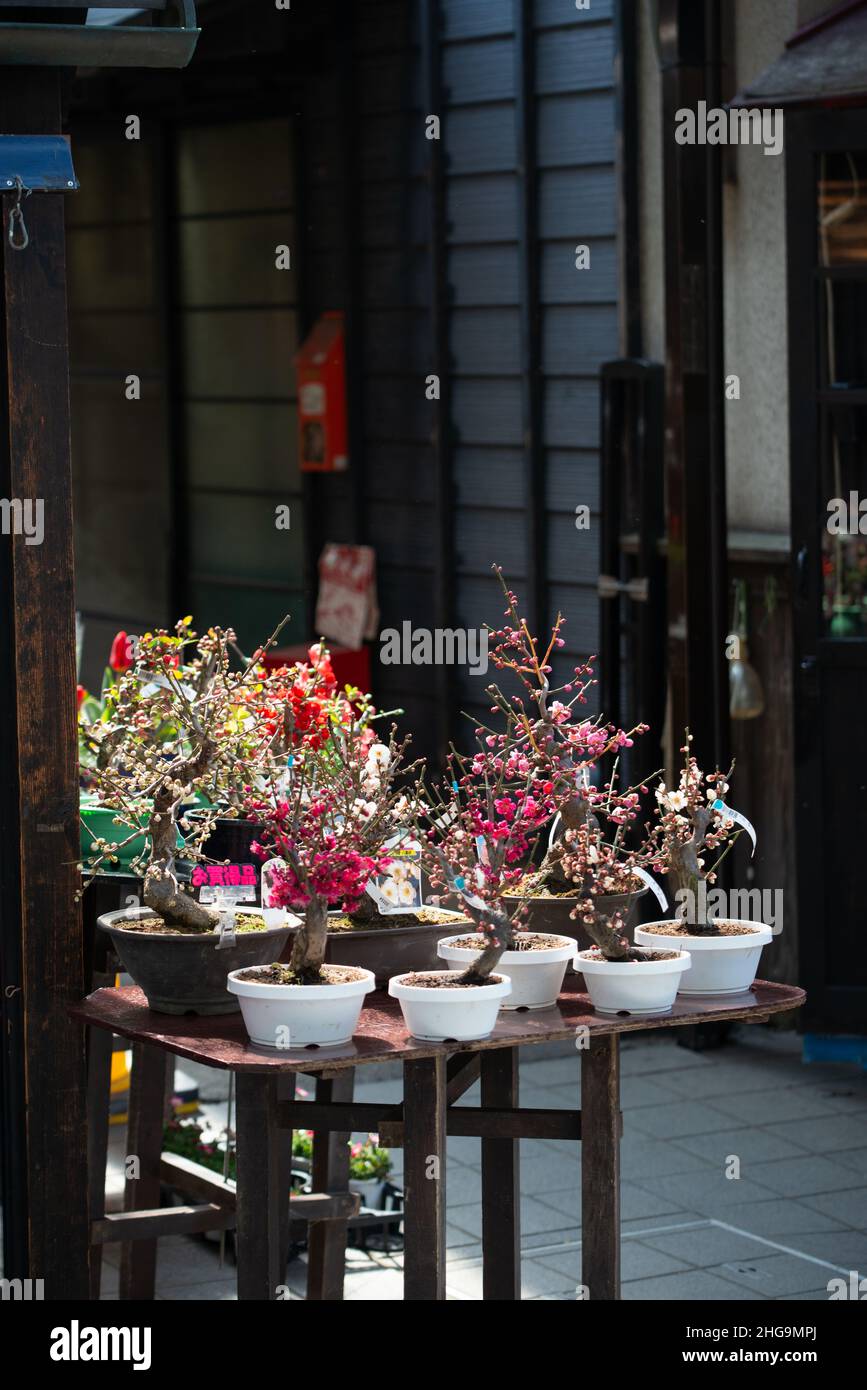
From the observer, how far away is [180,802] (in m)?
3.81

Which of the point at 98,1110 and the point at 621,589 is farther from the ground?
the point at 621,589

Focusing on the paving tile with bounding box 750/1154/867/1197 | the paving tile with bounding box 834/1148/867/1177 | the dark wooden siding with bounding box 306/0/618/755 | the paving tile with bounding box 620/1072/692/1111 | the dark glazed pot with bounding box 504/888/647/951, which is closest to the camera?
the dark glazed pot with bounding box 504/888/647/951

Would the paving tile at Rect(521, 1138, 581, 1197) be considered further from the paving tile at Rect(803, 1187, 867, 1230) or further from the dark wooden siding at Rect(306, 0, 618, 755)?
the dark wooden siding at Rect(306, 0, 618, 755)

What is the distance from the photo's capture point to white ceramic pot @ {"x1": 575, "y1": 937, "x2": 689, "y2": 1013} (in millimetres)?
3549

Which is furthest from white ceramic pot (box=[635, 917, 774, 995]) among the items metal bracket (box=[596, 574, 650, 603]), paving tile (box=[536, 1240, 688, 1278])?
metal bracket (box=[596, 574, 650, 603])

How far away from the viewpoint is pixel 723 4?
270 inches

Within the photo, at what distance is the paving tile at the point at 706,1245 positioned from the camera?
5172 millimetres

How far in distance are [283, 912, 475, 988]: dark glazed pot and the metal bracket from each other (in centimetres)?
328

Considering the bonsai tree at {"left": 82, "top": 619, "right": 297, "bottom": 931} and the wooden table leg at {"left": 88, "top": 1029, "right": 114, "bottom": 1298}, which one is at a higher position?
the bonsai tree at {"left": 82, "top": 619, "right": 297, "bottom": 931}

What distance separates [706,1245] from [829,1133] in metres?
1.03

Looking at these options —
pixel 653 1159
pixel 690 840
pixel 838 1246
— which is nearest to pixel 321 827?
pixel 690 840

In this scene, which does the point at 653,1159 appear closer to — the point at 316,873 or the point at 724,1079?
the point at 724,1079
